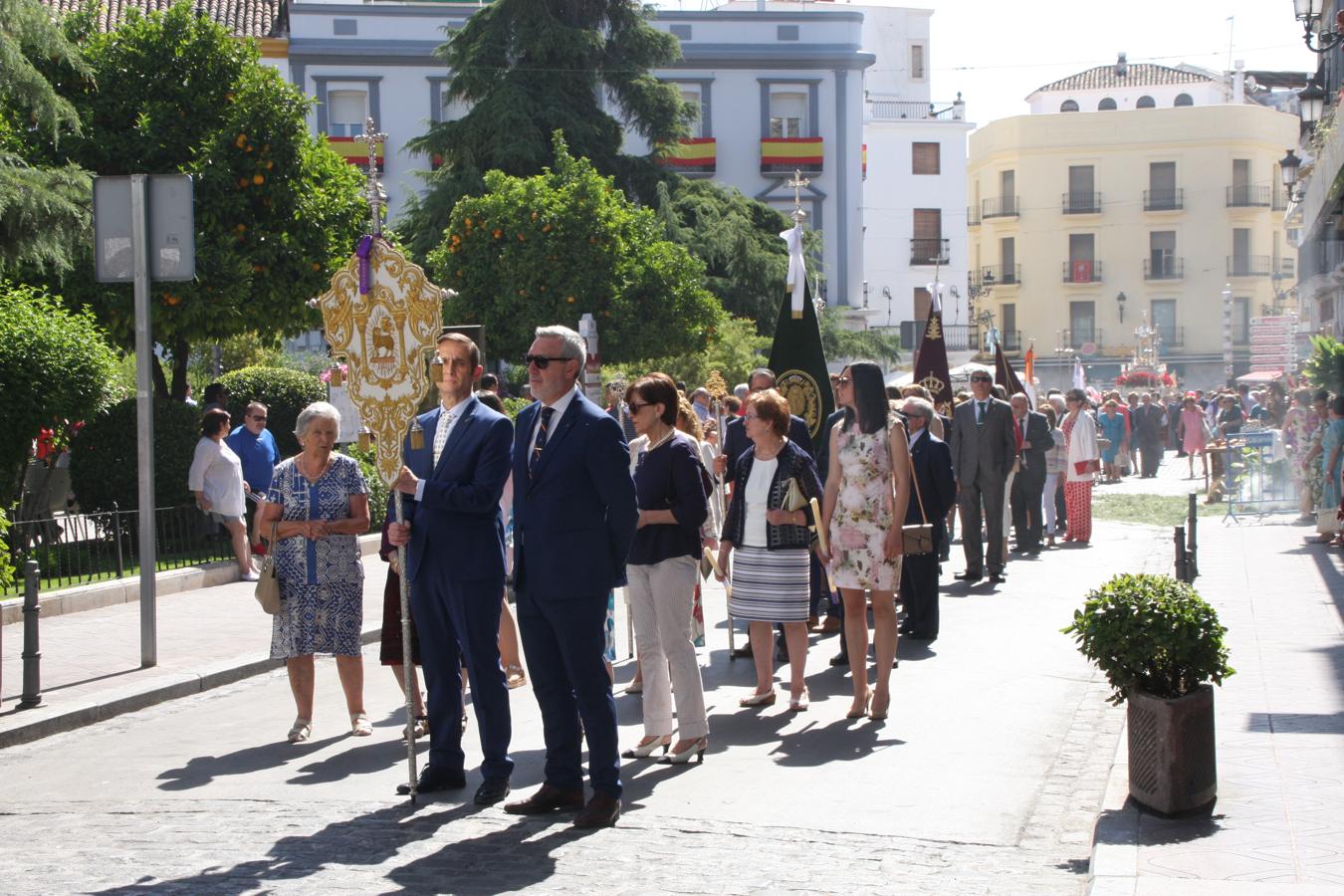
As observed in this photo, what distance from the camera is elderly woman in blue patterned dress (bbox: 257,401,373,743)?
863cm

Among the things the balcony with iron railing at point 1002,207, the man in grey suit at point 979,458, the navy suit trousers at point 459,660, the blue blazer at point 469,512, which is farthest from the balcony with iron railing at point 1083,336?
the blue blazer at point 469,512

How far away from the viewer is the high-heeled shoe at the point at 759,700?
9.38 m

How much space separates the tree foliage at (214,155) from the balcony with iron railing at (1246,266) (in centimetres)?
6049

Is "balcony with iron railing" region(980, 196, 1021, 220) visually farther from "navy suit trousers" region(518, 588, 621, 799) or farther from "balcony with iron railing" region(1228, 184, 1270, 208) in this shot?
"navy suit trousers" region(518, 588, 621, 799)

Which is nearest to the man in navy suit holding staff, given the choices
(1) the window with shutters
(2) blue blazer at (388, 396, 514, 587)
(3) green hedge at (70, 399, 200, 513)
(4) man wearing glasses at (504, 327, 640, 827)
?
(2) blue blazer at (388, 396, 514, 587)

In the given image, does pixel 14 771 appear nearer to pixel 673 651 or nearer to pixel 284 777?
pixel 284 777

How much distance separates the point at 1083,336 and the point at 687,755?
226 ft

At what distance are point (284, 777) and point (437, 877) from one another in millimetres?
2063

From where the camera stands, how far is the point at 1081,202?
7312cm

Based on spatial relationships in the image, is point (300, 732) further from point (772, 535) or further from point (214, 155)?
point (214, 155)

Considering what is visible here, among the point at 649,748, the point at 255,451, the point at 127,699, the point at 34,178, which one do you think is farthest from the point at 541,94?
the point at 649,748

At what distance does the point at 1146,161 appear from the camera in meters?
72.8

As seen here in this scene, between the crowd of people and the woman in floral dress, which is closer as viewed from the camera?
the crowd of people

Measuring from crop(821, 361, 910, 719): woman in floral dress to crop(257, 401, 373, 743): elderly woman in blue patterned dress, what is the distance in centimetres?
257
